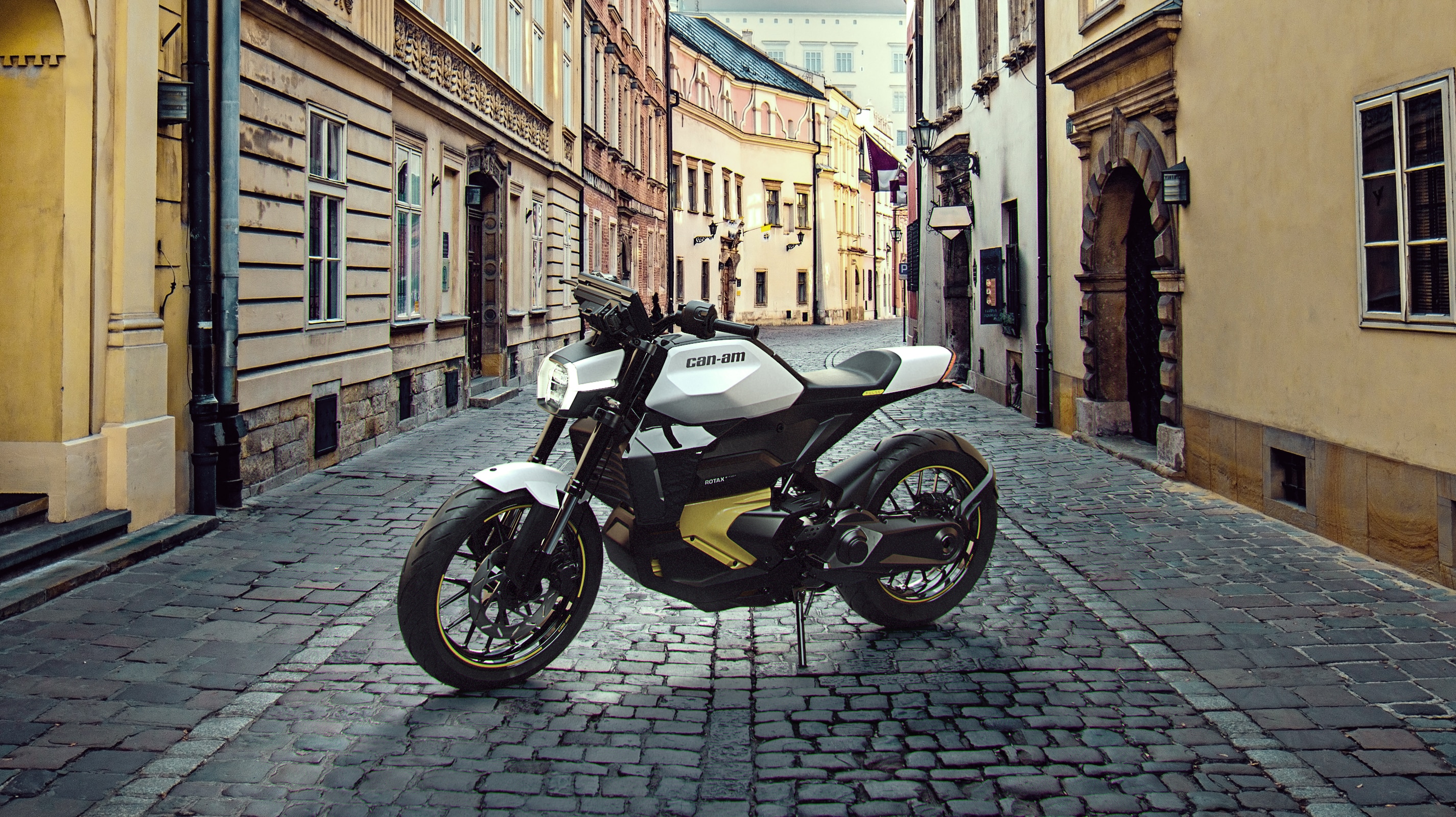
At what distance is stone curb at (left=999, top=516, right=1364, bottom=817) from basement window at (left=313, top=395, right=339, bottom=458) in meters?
6.23

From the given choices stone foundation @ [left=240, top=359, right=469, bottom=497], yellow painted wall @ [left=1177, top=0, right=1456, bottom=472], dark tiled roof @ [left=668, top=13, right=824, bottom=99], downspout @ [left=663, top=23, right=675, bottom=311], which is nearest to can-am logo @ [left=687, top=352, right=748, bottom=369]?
yellow painted wall @ [left=1177, top=0, right=1456, bottom=472]

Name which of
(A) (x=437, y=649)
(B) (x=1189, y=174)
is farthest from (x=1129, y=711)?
(B) (x=1189, y=174)

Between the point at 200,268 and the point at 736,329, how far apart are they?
16.1ft

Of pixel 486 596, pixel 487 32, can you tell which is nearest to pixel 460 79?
pixel 487 32

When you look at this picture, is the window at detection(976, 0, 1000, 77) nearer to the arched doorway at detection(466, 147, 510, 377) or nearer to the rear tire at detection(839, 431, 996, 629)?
the arched doorway at detection(466, 147, 510, 377)

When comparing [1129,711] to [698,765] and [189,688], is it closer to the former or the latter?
[698,765]

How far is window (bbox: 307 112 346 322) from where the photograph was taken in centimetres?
1044

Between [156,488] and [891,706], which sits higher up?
[156,488]

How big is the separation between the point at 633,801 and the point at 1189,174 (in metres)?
7.72

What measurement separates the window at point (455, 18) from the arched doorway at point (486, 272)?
2.22 metres

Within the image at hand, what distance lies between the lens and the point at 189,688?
4.42 m

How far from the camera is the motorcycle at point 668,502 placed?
169 inches

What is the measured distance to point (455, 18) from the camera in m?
14.9

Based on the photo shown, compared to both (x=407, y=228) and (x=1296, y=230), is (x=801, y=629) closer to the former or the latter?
(x=1296, y=230)
